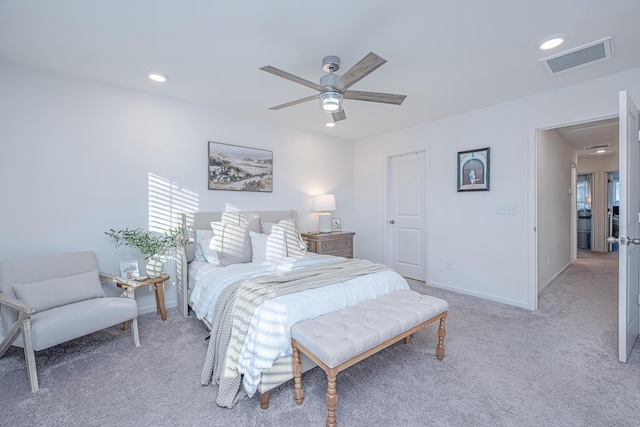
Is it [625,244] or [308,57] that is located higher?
[308,57]

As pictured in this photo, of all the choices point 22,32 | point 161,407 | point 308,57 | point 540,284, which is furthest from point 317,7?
point 540,284

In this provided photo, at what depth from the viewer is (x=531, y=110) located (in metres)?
3.20

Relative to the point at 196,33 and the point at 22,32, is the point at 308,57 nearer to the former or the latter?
the point at 196,33

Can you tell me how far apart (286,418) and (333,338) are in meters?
0.54

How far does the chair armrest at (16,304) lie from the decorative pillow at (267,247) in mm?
1692

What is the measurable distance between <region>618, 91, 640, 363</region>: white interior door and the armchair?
385 cm

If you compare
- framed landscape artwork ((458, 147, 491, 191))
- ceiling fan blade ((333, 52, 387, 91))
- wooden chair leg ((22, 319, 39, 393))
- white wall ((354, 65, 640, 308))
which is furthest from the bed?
framed landscape artwork ((458, 147, 491, 191))

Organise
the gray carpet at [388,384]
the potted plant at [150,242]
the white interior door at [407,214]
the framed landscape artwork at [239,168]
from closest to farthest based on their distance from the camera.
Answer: the gray carpet at [388,384], the potted plant at [150,242], the framed landscape artwork at [239,168], the white interior door at [407,214]

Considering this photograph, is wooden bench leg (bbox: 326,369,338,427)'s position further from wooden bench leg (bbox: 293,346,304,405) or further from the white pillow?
the white pillow

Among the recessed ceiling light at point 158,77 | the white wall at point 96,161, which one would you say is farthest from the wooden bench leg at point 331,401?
the recessed ceiling light at point 158,77

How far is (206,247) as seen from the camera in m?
3.15

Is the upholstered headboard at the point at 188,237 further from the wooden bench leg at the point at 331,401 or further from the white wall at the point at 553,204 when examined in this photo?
the white wall at the point at 553,204

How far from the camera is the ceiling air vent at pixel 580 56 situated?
2.20 m

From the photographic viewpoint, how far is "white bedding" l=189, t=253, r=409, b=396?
1729mm
